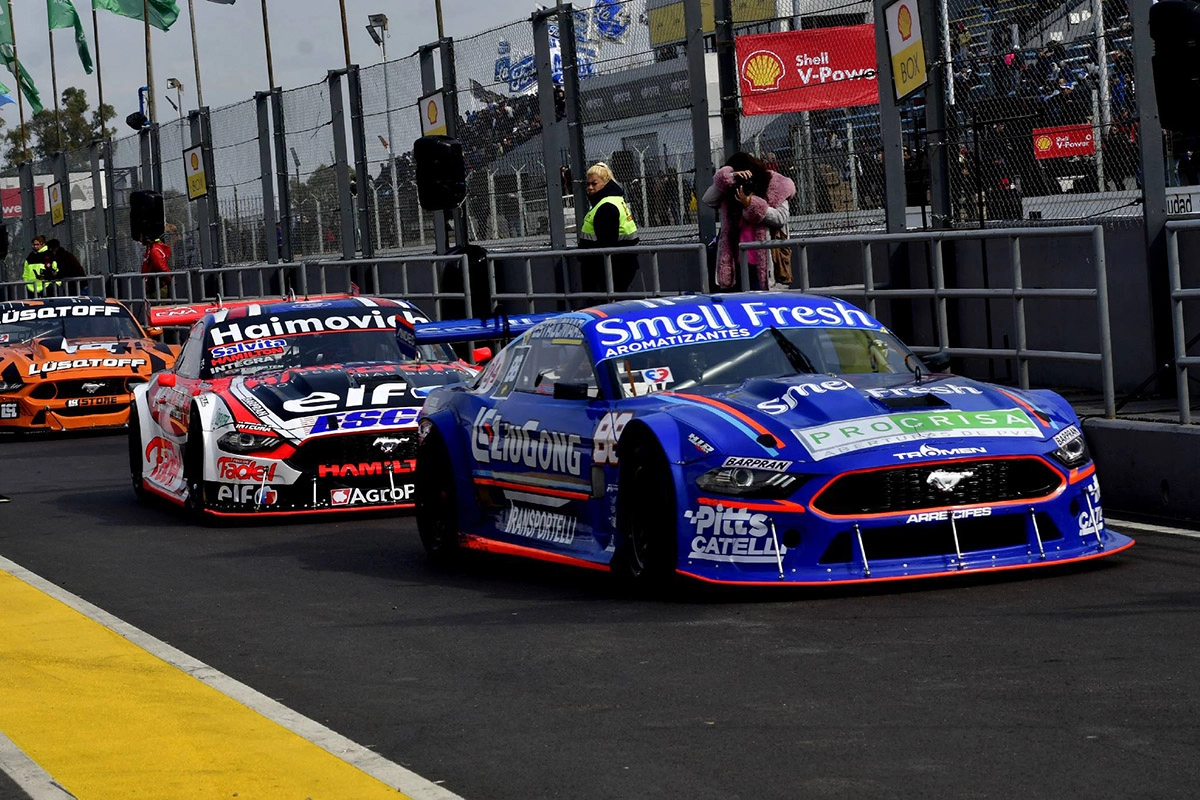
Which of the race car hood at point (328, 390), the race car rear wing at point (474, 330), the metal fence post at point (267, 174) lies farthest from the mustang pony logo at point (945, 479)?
the metal fence post at point (267, 174)

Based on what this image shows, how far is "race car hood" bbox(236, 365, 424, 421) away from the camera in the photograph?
12008mm

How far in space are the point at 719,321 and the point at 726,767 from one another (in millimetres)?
4098

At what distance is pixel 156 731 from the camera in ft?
20.4

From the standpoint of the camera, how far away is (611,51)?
18.4 metres

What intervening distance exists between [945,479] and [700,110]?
973cm

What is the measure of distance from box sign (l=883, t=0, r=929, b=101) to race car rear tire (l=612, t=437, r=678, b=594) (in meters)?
6.92

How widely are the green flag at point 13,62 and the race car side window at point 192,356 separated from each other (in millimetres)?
47441

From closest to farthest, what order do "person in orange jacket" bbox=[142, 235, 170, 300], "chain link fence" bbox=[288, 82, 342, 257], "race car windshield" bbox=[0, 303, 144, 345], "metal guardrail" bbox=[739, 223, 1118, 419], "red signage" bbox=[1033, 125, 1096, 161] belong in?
"metal guardrail" bbox=[739, 223, 1118, 419] < "red signage" bbox=[1033, 125, 1096, 161] < "race car windshield" bbox=[0, 303, 144, 345] < "chain link fence" bbox=[288, 82, 342, 257] < "person in orange jacket" bbox=[142, 235, 170, 300]

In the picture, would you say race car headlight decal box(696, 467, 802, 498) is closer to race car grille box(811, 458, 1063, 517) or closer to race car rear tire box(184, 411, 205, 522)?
race car grille box(811, 458, 1063, 517)

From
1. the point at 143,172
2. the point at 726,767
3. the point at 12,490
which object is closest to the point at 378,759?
the point at 726,767

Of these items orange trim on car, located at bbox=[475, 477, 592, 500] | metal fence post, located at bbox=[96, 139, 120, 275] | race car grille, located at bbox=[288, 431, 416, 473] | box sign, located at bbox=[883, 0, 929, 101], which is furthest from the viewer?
metal fence post, located at bbox=[96, 139, 120, 275]

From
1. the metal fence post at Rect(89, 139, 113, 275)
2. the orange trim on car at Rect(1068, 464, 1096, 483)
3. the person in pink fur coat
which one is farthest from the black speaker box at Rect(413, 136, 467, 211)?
the metal fence post at Rect(89, 139, 113, 275)

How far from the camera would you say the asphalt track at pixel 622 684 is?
527cm

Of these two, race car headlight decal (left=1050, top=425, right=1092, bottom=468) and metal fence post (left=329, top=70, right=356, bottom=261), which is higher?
metal fence post (left=329, top=70, right=356, bottom=261)
